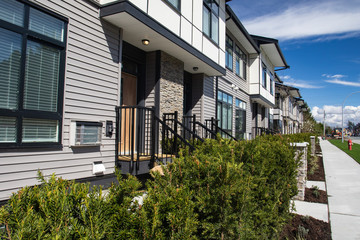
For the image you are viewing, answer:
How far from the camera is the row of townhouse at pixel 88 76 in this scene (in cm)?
350

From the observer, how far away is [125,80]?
6488mm

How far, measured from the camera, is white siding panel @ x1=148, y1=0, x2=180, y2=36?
5555mm

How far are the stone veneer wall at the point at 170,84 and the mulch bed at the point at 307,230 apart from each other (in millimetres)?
4195

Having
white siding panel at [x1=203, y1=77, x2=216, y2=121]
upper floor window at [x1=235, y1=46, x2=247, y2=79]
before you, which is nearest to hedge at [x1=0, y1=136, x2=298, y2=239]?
white siding panel at [x1=203, y1=77, x2=216, y2=121]

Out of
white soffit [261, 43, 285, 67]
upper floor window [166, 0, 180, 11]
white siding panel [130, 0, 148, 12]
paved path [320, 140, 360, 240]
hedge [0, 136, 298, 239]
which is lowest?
paved path [320, 140, 360, 240]

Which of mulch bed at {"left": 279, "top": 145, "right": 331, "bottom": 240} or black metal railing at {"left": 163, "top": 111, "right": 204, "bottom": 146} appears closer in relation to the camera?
mulch bed at {"left": 279, "top": 145, "right": 331, "bottom": 240}

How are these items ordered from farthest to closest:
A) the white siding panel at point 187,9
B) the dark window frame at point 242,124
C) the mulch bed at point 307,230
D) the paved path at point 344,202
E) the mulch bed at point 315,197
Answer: the dark window frame at point 242,124, the white siding panel at point 187,9, the mulch bed at point 315,197, the paved path at point 344,202, the mulch bed at point 307,230

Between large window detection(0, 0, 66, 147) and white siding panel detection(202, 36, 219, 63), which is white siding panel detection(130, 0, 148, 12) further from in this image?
white siding panel detection(202, 36, 219, 63)

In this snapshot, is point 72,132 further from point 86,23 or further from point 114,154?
point 86,23

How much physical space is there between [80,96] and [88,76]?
454mm

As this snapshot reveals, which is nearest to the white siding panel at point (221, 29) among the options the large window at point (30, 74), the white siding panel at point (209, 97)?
the white siding panel at point (209, 97)

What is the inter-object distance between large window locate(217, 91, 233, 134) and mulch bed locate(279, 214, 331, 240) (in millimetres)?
7024

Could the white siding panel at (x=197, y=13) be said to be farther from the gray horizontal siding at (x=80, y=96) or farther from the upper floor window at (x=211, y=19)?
the gray horizontal siding at (x=80, y=96)

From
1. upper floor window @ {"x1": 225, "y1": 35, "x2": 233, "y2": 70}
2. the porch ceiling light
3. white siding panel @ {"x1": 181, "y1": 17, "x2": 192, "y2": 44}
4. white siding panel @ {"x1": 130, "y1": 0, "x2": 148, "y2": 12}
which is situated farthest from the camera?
upper floor window @ {"x1": 225, "y1": 35, "x2": 233, "y2": 70}
